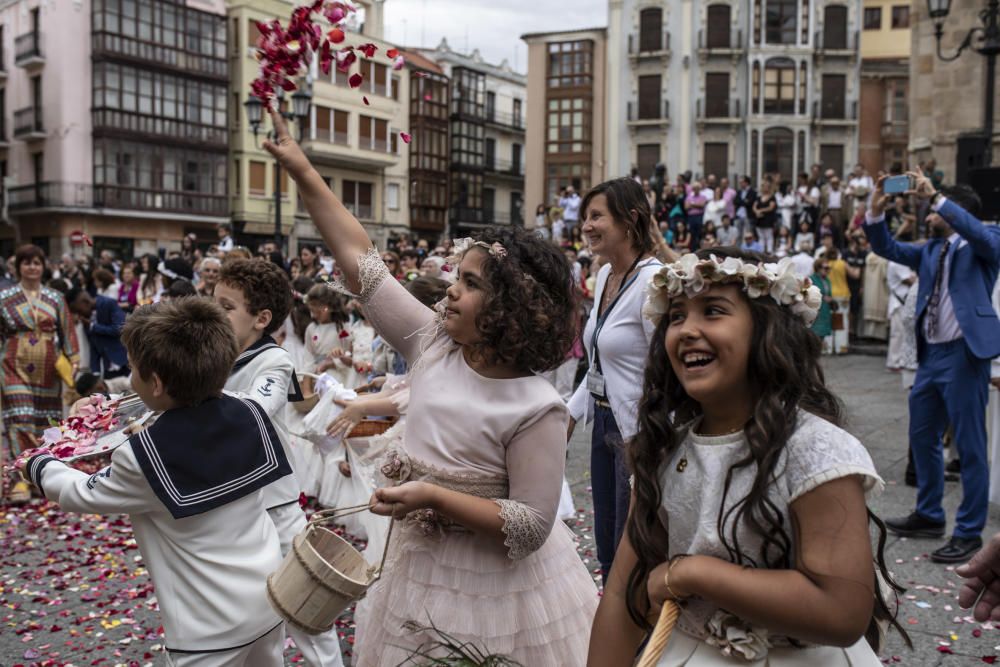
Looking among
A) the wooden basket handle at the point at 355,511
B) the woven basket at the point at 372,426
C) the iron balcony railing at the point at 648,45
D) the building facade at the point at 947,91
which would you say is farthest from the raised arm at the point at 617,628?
the iron balcony railing at the point at 648,45

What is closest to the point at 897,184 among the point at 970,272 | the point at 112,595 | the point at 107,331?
the point at 970,272

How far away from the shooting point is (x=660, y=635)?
194cm

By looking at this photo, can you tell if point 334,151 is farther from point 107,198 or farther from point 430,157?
point 430,157

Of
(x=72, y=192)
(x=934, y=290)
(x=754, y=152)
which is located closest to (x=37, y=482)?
(x=934, y=290)

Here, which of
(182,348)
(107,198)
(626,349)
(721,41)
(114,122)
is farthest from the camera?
(721,41)

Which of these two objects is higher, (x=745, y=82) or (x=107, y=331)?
(x=745, y=82)

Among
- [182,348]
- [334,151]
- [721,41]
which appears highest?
[721,41]

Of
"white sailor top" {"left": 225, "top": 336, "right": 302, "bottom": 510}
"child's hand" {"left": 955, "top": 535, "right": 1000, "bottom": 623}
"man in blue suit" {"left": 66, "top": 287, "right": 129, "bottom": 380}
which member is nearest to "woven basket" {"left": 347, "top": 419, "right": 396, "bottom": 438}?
"white sailor top" {"left": 225, "top": 336, "right": 302, "bottom": 510}

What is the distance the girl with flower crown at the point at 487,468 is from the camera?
2.76m

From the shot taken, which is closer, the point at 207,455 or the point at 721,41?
the point at 207,455

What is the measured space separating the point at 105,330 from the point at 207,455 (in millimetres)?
10495

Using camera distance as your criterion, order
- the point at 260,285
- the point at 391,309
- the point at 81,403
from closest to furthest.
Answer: the point at 391,309 < the point at 81,403 < the point at 260,285

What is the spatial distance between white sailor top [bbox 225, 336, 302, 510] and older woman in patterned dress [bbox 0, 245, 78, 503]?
5.00 meters

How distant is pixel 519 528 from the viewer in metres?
2.71
